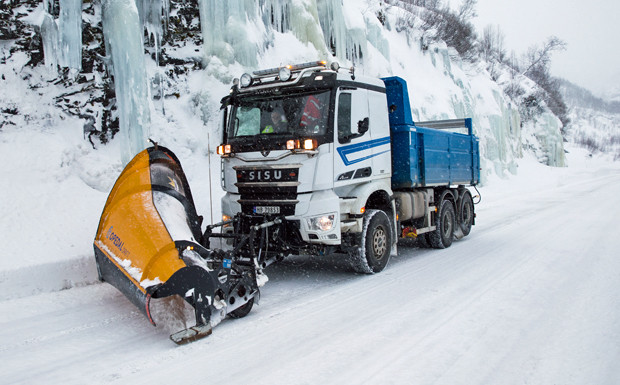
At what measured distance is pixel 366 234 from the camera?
20.8 ft

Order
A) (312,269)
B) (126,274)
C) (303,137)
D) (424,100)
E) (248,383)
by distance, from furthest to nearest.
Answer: (424,100) < (312,269) < (303,137) < (126,274) < (248,383)

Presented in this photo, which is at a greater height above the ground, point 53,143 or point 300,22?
point 300,22

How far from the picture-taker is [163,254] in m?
4.31

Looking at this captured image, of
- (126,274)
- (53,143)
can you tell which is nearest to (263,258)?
(126,274)

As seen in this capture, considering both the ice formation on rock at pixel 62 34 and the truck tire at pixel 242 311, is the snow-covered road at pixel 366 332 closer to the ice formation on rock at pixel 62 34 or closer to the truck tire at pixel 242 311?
the truck tire at pixel 242 311

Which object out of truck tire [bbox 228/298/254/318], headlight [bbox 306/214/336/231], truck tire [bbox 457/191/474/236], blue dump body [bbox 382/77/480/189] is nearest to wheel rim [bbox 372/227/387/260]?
headlight [bbox 306/214/336/231]

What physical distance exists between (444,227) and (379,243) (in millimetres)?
2847

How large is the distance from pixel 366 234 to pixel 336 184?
0.93 m

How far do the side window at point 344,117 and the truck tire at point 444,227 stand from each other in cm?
361

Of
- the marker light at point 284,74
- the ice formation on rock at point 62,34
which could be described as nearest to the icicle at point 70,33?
the ice formation on rock at point 62,34

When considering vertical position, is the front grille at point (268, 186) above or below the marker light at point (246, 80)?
below

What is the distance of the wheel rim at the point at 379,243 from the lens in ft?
21.7

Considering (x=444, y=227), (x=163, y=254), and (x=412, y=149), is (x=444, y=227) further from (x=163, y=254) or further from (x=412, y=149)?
(x=163, y=254)

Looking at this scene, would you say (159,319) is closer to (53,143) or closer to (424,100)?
(53,143)
